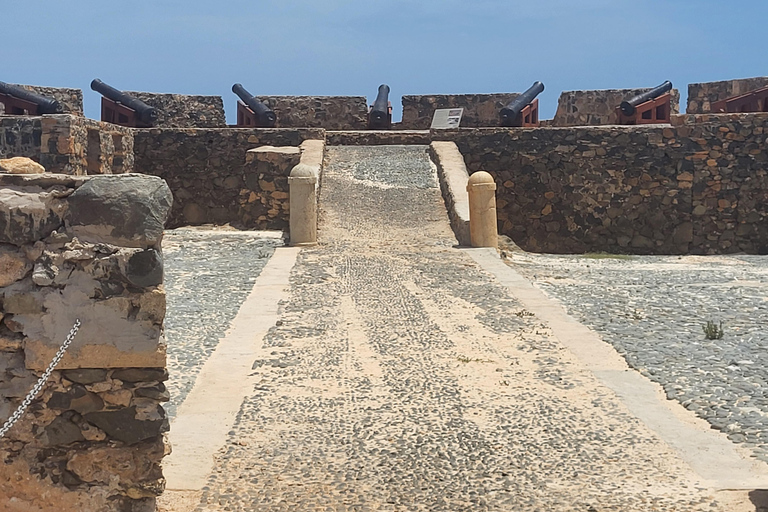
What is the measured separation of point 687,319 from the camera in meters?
8.17

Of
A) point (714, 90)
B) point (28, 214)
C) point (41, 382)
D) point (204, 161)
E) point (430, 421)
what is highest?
point (714, 90)

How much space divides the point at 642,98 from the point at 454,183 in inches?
239

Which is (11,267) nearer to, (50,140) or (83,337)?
(83,337)

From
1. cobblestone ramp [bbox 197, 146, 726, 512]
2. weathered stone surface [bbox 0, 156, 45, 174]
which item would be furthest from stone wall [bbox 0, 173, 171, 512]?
Answer: cobblestone ramp [bbox 197, 146, 726, 512]

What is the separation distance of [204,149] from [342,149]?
9.38ft

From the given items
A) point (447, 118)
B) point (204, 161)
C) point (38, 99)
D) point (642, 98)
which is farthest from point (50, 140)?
point (642, 98)

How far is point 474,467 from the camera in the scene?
14.9ft

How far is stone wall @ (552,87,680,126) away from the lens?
20.3 meters

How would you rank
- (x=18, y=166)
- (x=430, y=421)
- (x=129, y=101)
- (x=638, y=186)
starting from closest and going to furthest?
(x=18, y=166), (x=430, y=421), (x=638, y=186), (x=129, y=101)

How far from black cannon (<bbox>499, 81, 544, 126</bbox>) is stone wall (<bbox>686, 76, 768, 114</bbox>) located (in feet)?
13.1

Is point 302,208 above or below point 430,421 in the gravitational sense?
above

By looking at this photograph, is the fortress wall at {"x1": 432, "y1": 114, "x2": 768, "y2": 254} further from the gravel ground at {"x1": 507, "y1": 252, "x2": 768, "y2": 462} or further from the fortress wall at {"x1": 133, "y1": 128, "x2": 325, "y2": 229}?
the fortress wall at {"x1": 133, "y1": 128, "x2": 325, "y2": 229}

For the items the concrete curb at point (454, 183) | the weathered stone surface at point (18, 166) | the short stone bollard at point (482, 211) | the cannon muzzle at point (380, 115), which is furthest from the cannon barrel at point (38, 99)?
the weathered stone surface at point (18, 166)

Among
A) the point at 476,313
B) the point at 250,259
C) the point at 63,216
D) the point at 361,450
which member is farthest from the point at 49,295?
the point at 250,259
